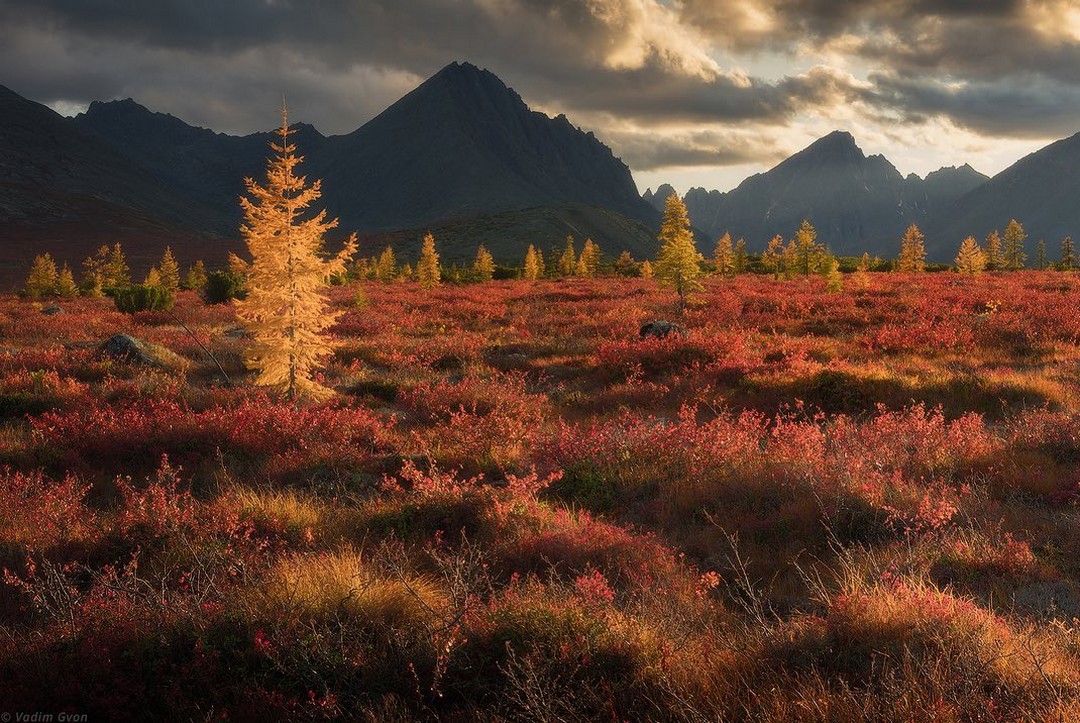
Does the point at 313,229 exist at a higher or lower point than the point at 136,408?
higher

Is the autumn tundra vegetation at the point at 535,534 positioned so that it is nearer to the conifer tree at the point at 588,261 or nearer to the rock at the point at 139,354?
the rock at the point at 139,354

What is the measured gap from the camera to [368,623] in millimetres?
3688

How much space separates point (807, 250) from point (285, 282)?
196 ft

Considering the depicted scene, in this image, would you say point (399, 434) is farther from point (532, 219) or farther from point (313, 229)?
point (532, 219)

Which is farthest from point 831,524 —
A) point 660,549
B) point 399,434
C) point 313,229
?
point 313,229

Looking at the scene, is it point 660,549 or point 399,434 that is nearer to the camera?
point 660,549

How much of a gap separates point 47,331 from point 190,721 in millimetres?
23953

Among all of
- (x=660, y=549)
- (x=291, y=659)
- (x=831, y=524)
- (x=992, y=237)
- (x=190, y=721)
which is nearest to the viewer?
(x=190, y=721)

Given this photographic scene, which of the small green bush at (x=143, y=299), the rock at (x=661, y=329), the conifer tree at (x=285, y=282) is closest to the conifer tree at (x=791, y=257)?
the rock at (x=661, y=329)

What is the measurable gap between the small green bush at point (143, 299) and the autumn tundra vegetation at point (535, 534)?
14.6m

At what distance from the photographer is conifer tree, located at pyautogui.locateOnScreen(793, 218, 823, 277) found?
190 feet

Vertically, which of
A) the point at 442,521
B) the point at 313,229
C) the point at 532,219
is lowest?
the point at 442,521

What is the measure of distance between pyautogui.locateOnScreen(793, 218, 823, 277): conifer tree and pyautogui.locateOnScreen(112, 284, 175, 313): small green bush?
53215 millimetres

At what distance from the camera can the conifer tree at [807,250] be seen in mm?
57844
